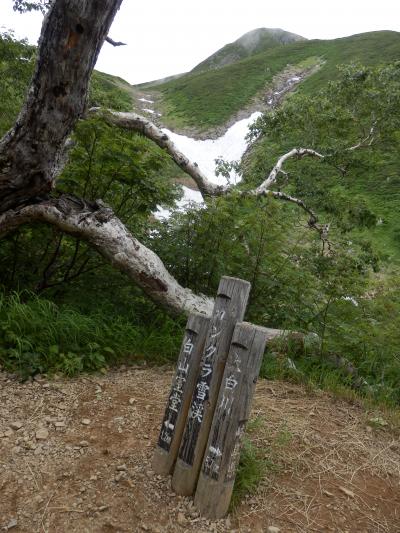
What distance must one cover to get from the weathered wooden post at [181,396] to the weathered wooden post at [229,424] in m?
0.23

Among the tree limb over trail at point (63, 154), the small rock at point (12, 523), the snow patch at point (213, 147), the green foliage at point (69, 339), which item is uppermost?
the snow patch at point (213, 147)

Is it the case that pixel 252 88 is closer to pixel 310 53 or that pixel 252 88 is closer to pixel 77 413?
pixel 310 53

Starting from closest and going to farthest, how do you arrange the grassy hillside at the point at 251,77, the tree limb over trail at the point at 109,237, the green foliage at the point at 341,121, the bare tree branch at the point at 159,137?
the tree limb over trail at the point at 109,237 < the bare tree branch at the point at 159,137 < the green foliage at the point at 341,121 < the grassy hillside at the point at 251,77

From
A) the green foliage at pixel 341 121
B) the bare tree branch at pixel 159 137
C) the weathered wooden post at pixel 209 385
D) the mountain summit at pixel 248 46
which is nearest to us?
the weathered wooden post at pixel 209 385

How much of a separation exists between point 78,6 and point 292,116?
29.9 ft

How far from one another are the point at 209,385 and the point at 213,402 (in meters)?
0.10

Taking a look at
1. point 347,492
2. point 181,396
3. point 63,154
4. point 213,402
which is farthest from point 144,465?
point 63,154

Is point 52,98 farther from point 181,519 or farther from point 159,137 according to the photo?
point 181,519

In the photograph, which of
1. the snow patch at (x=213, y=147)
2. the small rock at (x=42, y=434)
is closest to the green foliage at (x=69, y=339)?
the small rock at (x=42, y=434)

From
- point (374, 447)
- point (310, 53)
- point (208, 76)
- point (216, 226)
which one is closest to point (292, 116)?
point (216, 226)

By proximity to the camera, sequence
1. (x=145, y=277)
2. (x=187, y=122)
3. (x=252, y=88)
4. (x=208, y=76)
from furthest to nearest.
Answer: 1. (x=208, y=76)
2. (x=252, y=88)
3. (x=187, y=122)
4. (x=145, y=277)

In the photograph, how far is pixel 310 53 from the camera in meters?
44.0

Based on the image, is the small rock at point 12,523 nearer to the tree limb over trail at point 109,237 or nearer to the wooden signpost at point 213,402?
the wooden signpost at point 213,402

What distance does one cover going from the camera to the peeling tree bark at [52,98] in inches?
136
